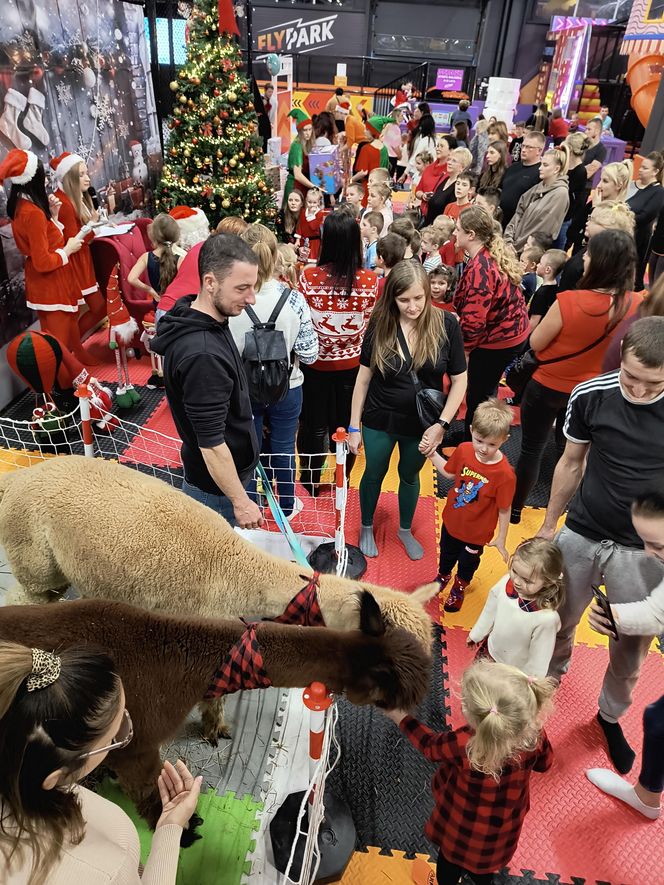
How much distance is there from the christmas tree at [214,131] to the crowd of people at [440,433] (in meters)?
2.16

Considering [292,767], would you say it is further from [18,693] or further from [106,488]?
[18,693]

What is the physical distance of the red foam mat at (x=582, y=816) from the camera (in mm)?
2398

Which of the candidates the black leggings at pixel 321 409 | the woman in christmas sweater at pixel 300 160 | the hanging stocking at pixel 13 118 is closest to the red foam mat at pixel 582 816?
the black leggings at pixel 321 409

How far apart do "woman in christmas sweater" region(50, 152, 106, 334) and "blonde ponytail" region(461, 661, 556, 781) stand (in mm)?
5033

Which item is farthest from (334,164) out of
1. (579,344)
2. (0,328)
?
(579,344)

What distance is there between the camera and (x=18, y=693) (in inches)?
46.7

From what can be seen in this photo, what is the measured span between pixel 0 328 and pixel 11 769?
4.93 meters

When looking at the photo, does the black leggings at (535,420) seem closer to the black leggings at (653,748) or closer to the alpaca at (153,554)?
the black leggings at (653,748)

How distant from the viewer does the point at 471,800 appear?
6.13ft

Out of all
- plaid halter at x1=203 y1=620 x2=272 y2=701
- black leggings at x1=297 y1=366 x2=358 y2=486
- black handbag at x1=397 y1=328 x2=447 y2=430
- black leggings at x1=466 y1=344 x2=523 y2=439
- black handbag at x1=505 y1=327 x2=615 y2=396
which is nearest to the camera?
plaid halter at x1=203 y1=620 x2=272 y2=701

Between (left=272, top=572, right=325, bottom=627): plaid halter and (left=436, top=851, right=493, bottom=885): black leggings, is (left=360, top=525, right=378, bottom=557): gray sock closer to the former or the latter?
(left=272, top=572, right=325, bottom=627): plaid halter

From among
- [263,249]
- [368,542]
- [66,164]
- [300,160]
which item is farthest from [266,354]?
[300,160]

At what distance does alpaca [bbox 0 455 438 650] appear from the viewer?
2.24 metres

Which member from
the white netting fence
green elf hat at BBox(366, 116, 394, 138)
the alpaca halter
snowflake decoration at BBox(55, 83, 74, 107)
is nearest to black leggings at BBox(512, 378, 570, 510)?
the white netting fence
